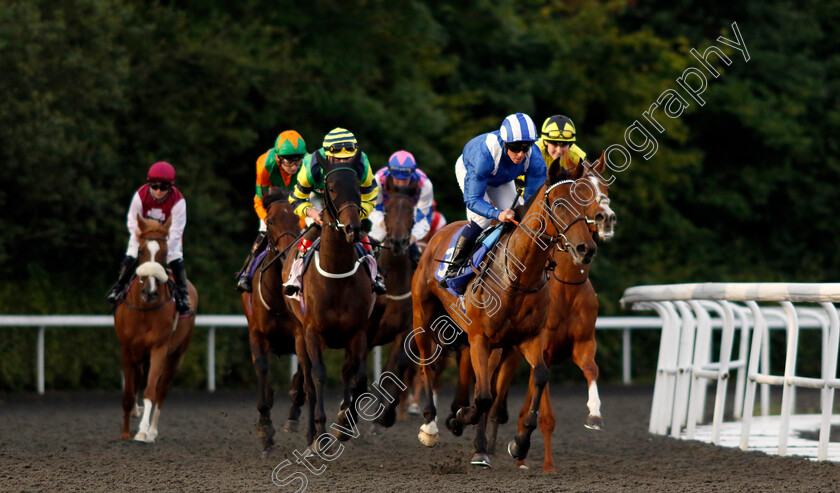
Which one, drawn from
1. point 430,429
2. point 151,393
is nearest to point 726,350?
point 430,429

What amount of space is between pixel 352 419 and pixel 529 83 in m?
13.1

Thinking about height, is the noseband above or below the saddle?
above

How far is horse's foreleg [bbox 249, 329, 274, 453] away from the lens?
28.3 feet

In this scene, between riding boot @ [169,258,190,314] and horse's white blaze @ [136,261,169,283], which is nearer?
horse's white blaze @ [136,261,169,283]

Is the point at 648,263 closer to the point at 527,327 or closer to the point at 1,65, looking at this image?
the point at 1,65

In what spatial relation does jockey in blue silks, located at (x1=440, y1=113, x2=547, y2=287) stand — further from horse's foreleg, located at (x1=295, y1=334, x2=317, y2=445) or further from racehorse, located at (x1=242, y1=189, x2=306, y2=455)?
racehorse, located at (x1=242, y1=189, x2=306, y2=455)

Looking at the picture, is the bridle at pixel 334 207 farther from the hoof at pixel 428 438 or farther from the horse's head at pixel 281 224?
the hoof at pixel 428 438

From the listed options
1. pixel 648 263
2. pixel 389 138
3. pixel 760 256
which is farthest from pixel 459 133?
pixel 760 256

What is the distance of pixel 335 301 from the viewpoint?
8.00m

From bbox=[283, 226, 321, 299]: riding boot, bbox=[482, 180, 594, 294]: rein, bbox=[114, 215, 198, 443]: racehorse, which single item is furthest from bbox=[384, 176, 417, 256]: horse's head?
bbox=[114, 215, 198, 443]: racehorse

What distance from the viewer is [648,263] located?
20.8 meters

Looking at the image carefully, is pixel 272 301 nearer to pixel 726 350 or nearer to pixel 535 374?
pixel 535 374

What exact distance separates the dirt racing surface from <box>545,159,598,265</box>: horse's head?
1303 millimetres

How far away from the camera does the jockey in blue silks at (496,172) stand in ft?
24.5
